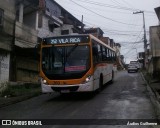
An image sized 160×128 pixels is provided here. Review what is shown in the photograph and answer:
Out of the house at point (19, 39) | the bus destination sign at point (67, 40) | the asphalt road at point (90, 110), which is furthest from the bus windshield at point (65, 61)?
the house at point (19, 39)

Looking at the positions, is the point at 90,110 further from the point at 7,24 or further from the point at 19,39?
the point at 19,39

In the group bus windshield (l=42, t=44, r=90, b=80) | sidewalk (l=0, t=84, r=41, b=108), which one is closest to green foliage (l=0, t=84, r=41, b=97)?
sidewalk (l=0, t=84, r=41, b=108)

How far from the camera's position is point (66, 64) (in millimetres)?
15078

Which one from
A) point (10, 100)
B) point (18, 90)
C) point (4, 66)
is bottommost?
point (10, 100)

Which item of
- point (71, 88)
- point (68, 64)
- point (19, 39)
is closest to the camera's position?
point (71, 88)

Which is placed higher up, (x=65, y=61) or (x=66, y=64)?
(x=65, y=61)

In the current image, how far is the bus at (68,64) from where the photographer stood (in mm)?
14898

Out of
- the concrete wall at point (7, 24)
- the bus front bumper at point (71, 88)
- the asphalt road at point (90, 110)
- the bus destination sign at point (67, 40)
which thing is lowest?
the asphalt road at point (90, 110)

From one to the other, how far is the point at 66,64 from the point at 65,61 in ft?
0.55

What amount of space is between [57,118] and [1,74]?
11.4m

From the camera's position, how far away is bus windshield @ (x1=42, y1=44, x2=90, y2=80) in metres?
15.0

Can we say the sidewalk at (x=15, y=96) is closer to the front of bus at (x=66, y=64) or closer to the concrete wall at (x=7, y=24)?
the front of bus at (x=66, y=64)

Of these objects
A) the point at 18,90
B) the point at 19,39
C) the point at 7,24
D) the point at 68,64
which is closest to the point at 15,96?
the point at 18,90

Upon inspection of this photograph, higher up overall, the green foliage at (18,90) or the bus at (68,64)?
the bus at (68,64)
